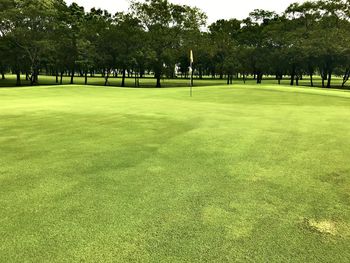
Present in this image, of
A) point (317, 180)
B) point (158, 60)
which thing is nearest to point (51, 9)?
point (158, 60)

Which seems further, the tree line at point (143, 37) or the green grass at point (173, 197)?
the tree line at point (143, 37)

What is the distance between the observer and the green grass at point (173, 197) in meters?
3.30

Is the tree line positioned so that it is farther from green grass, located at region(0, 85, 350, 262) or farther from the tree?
green grass, located at region(0, 85, 350, 262)

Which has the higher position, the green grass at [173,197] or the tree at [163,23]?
the tree at [163,23]

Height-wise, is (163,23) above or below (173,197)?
above

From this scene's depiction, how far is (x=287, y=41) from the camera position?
187 feet

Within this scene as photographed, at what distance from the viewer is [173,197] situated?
4.64m

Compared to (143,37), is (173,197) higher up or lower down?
lower down

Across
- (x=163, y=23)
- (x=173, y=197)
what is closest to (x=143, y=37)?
(x=163, y=23)

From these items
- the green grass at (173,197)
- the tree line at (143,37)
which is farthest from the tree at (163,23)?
the green grass at (173,197)

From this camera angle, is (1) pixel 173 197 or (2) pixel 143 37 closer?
(1) pixel 173 197

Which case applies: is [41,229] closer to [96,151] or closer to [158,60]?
[96,151]

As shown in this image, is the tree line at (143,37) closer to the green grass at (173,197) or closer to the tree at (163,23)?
the tree at (163,23)

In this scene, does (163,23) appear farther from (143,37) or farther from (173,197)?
(173,197)
